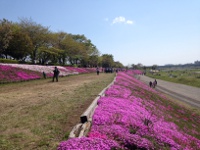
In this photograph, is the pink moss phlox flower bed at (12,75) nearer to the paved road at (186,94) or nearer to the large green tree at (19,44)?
the large green tree at (19,44)

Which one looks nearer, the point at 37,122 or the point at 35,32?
the point at 37,122

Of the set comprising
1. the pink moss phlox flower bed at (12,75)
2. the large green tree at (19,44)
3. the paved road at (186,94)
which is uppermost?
the large green tree at (19,44)

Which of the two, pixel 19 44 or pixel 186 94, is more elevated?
pixel 19 44

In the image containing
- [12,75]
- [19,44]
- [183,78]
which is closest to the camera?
[12,75]

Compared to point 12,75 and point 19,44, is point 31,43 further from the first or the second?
point 12,75

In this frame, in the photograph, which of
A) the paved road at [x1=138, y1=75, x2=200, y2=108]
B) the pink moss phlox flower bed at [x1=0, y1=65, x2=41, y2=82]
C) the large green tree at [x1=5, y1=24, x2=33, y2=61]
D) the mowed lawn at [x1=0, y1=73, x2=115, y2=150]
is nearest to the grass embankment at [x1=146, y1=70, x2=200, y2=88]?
the paved road at [x1=138, y1=75, x2=200, y2=108]

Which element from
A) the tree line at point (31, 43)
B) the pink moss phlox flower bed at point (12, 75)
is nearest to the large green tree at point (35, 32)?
the tree line at point (31, 43)

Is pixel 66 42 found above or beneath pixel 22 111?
above

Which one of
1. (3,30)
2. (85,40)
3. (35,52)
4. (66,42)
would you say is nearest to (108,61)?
(85,40)

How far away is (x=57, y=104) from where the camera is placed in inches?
444

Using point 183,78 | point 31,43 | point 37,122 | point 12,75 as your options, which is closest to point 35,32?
point 31,43

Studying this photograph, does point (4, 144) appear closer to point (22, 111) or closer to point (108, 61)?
point (22, 111)

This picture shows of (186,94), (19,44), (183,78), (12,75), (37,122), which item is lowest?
(186,94)

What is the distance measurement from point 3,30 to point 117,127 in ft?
134
